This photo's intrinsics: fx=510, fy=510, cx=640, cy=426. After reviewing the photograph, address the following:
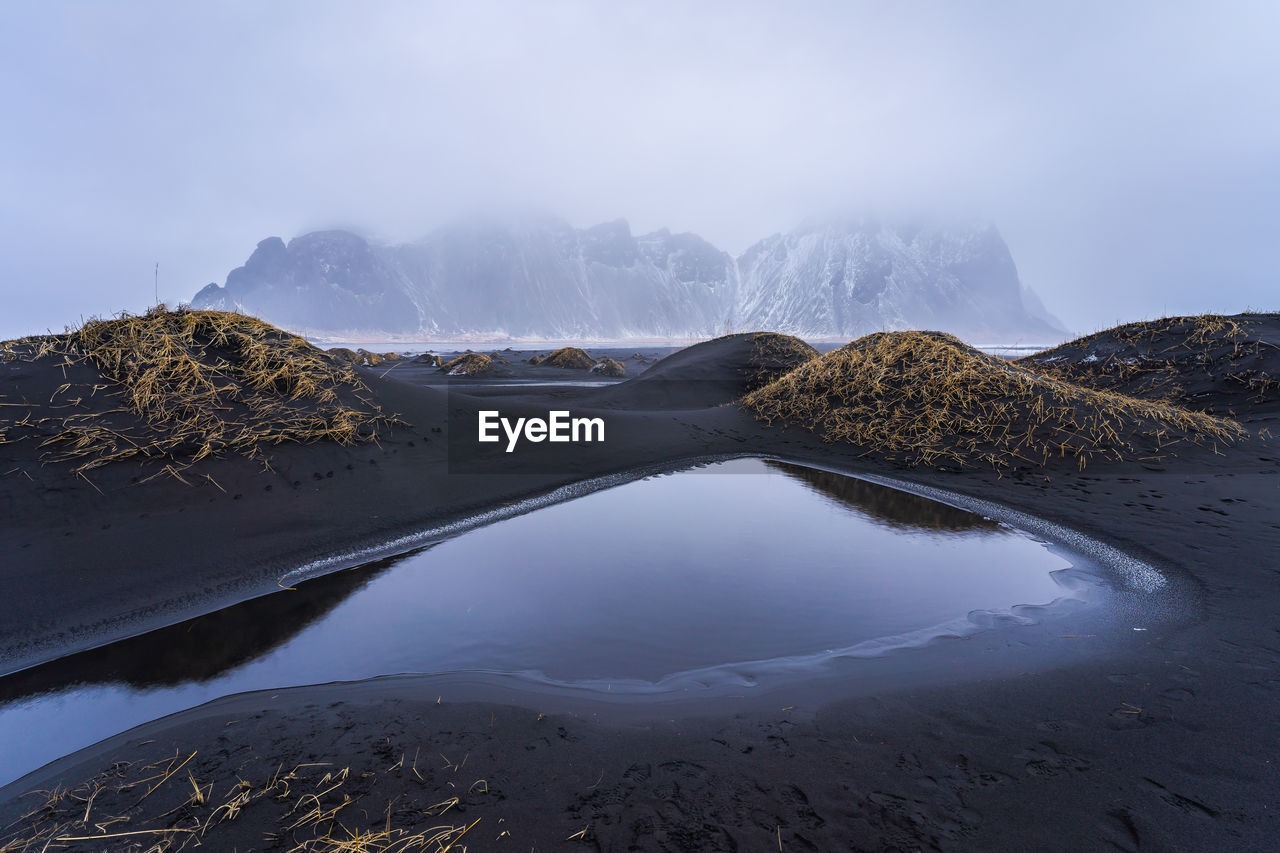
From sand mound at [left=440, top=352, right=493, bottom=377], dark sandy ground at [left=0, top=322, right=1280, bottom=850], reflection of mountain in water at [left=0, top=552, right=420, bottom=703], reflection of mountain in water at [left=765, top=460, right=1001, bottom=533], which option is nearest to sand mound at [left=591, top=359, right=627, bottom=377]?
sand mound at [left=440, top=352, right=493, bottom=377]

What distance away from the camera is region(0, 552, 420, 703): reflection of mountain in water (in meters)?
4.29

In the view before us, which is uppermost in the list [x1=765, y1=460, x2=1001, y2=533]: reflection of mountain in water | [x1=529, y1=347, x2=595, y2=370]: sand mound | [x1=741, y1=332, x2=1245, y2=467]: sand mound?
[x1=529, y1=347, x2=595, y2=370]: sand mound

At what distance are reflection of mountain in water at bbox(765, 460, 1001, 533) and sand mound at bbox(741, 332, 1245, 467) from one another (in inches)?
81.7

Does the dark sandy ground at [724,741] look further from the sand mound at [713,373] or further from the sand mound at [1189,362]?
the sand mound at [713,373]

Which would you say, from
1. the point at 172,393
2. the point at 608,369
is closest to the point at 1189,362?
the point at 172,393

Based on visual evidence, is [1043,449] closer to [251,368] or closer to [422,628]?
[422,628]

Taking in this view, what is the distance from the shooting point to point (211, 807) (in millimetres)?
2863

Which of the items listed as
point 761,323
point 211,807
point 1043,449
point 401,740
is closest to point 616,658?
point 401,740

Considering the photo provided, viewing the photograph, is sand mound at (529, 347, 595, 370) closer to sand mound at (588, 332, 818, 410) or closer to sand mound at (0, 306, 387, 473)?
sand mound at (588, 332, 818, 410)

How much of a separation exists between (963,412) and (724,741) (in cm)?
1179

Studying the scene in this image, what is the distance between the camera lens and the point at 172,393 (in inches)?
321

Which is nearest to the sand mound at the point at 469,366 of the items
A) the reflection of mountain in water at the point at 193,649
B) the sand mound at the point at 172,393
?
the sand mound at the point at 172,393

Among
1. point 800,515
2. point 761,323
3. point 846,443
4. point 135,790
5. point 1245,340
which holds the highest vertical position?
point 761,323

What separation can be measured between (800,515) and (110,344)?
11721 millimetres
